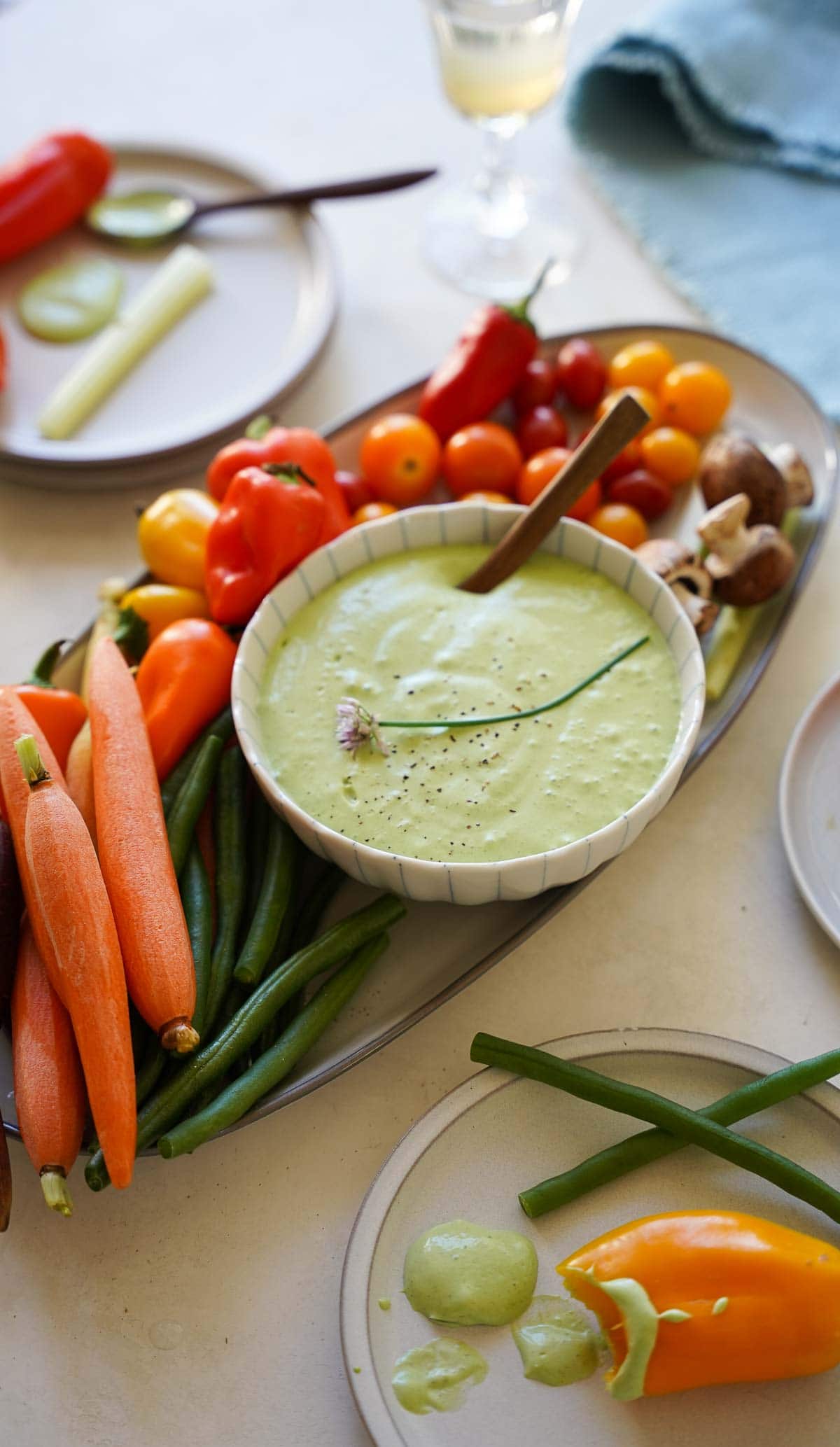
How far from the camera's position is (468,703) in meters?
1.65

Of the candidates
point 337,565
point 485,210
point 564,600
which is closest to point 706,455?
point 564,600

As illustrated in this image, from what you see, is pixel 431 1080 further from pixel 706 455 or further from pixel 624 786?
pixel 706 455

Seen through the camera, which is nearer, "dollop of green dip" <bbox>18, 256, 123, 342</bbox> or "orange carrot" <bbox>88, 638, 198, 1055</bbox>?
"orange carrot" <bbox>88, 638, 198, 1055</bbox>

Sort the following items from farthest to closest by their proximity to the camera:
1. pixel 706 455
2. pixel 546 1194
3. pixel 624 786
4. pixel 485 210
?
pixel 485 210
pixel 706 455
pixel 624 786
pixel 546 1194

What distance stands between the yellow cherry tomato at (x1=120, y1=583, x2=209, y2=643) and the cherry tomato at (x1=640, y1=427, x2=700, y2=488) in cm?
87

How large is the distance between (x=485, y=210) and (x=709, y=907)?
1.87m

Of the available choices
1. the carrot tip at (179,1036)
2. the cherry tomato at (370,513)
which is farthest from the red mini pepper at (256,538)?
the carrot tip at (179,1036)

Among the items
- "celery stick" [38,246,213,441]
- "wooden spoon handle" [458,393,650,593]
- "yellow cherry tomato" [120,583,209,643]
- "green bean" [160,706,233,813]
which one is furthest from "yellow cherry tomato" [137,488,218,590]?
"celery stick" [38,246,213,441]

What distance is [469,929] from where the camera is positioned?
1.64m

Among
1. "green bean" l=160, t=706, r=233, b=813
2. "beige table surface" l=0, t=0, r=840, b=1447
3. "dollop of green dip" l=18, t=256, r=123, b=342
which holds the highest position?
"dollop of green dip" l=18, t=256, r=123, b=342

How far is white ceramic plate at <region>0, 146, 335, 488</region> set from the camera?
2301mm

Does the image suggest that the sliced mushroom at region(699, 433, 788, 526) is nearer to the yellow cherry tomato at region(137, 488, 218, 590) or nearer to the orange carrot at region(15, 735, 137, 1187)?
the yellow cherry tomato at region(137, 488, 218, 590)

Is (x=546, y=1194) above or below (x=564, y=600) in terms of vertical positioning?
below

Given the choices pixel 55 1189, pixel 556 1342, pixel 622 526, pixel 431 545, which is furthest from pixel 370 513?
pixel 556 1342
